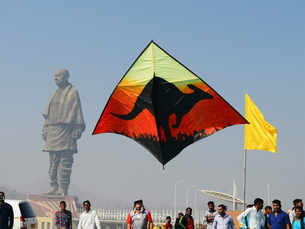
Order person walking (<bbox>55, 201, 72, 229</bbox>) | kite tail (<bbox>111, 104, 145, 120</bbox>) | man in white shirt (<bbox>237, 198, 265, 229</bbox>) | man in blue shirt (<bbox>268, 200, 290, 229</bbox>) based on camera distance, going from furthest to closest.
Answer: person walking (<bbox>55, 201, 72, 229</bbox>) → kite tail (<bbox>111, 104, 145, 120</bbox>) → man in blue shirt (<bbox>268, 200, 290, 229</bbox>) → man in white shirt (<bbox>237, 198, 265, 229</bbox>)

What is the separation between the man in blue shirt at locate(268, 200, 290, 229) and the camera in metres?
12.1

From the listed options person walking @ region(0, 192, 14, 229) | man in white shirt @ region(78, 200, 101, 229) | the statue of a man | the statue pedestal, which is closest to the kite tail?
man in white shirt @ region(78, 200, 101, 229)

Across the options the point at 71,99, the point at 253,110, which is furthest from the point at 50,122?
the point at 253,110

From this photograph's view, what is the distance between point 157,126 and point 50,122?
186 meters

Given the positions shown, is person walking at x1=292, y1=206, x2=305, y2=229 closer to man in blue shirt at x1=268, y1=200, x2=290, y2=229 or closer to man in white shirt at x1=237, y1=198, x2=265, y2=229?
man in blue shirt at x1=268, y1=200, x2=290, y2=229

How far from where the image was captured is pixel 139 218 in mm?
12586

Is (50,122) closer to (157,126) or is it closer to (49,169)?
(49,169)

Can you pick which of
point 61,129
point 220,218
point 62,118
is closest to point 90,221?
point 220,218

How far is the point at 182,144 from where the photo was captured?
12.0 m

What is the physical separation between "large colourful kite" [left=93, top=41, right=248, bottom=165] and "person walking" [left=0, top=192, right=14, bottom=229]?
3230 mm

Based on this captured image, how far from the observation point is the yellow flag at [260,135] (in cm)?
1980

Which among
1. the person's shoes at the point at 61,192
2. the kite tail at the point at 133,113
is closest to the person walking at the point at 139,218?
the kite tail at the point at 133,113

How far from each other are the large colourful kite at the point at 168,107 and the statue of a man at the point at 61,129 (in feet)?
586

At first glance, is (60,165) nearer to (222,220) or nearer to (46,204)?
(46,204)
